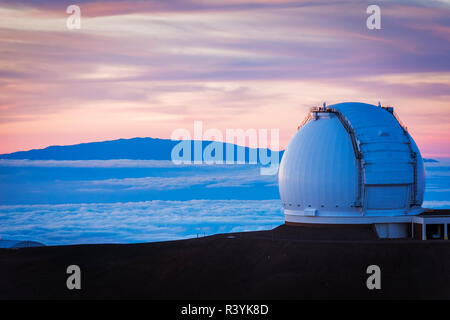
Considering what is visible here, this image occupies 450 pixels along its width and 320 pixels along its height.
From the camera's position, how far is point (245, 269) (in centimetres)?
4625

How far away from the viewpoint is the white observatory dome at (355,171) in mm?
52562

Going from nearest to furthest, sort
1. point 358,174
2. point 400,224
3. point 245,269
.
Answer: point 245,269 < point 358,174 < point 400,224

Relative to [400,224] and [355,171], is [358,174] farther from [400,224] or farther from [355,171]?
[400,224]

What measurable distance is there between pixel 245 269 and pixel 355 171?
10.8 meters

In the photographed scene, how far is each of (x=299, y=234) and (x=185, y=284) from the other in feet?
31.9

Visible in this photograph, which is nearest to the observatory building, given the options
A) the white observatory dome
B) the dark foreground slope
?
the white observatory dome

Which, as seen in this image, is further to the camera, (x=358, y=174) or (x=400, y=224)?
(x=400, y=224)

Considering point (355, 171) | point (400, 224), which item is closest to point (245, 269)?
point (355, 171)

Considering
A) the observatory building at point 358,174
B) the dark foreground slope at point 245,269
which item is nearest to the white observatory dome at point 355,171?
the observatory building at point 358,174

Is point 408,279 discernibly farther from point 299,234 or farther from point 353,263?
point 299,234

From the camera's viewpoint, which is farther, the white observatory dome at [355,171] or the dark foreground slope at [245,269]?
the white observatory dome at [355,171]

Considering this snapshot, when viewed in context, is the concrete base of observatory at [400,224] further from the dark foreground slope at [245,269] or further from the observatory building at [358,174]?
the dark foreground slope at [245,269]

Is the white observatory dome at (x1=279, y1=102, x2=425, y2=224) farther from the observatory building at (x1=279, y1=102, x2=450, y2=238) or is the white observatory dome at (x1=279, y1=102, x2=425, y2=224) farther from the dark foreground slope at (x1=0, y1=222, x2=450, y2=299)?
the dark foreground slope at (x1=0, y1=222, x2=450, y2=299)

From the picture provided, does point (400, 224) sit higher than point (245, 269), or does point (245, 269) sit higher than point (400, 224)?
point (400, 224)
